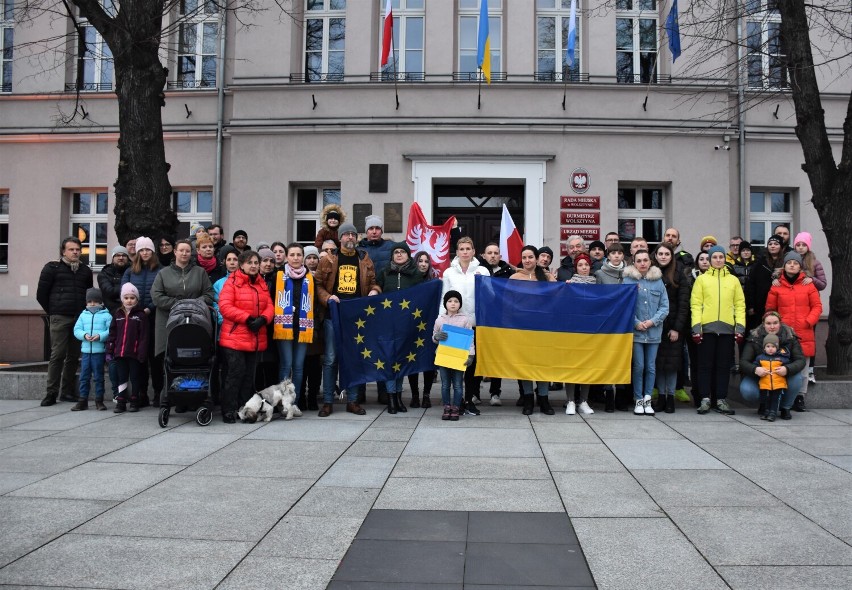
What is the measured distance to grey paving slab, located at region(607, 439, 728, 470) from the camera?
6.11 metres

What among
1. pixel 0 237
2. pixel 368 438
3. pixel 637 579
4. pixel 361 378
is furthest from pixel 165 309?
pixel 0 237

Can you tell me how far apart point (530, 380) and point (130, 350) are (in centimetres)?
495

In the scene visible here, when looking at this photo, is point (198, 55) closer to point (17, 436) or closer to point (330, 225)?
point (330, 225)

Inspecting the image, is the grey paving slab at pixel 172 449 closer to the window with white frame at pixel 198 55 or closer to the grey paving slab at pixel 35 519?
the grey paving slab at pixel 35 519

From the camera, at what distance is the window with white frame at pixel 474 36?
1560 centimetres

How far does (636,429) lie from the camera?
7852 millimetres

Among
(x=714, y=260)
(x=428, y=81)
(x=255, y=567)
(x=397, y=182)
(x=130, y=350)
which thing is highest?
(x=428, y=81)

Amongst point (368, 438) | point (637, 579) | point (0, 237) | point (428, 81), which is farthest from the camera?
point (0, 237)

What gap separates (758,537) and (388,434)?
4.05 metres

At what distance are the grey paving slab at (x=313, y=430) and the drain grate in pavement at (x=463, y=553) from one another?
2702 mm

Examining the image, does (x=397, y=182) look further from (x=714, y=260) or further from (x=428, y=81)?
(x=714, y=260)

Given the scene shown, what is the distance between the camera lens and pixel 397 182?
15.3 metres

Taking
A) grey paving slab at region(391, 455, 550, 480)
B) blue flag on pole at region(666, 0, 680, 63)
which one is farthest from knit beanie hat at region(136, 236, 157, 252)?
blue flag on pole at region(666, 0, 680, 63)

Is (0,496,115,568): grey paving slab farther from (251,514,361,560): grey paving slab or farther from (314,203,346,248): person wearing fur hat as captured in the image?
(314,203,346,248): person wearing fur hat
